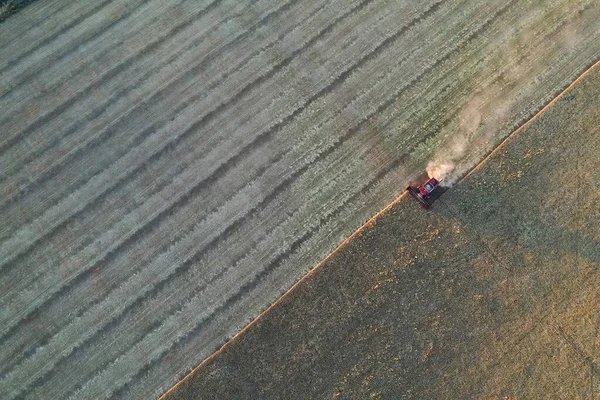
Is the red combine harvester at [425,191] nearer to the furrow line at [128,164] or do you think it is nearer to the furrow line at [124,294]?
the furrow line at [124,294]

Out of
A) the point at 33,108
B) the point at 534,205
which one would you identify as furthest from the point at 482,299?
the point at 33,108

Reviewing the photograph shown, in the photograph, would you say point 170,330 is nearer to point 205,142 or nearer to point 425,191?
point 205,142

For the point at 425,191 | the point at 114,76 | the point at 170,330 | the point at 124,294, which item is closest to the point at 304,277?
the point at 170,330

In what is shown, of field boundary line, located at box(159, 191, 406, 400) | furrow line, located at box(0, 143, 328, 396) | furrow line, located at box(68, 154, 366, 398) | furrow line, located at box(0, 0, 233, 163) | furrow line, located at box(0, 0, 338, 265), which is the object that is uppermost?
furrow line, located at box(0, 0, 233, 163)

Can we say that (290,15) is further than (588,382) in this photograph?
Yes

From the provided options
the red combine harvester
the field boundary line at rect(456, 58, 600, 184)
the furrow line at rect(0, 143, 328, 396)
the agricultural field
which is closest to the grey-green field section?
the furrow line at rect(0, 143, 328, 396)

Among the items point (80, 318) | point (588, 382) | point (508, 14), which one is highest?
point (80, 318)

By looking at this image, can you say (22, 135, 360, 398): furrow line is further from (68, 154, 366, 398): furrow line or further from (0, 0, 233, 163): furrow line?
(0, 0, 233, 163): furrow line

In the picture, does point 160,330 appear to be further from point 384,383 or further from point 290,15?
point 290,15
